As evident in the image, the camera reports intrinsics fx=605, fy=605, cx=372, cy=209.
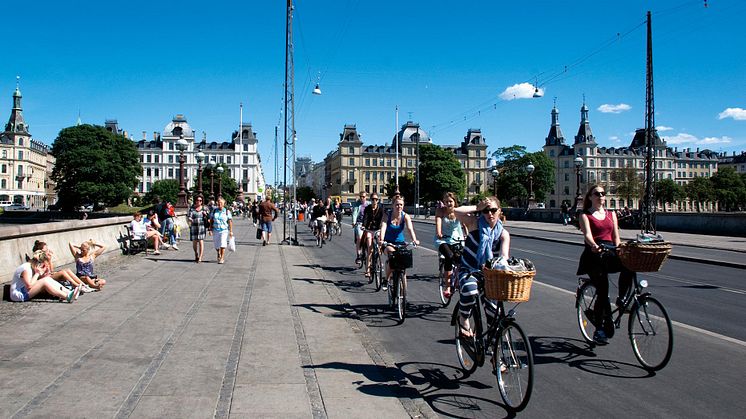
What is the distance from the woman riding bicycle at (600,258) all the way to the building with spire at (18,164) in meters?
129

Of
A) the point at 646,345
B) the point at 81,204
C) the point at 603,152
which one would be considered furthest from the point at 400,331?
the point at 603,152

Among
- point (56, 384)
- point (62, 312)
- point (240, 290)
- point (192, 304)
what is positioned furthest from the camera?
point (240, 290)

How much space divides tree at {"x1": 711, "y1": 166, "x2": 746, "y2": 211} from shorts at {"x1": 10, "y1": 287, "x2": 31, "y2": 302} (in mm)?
123297

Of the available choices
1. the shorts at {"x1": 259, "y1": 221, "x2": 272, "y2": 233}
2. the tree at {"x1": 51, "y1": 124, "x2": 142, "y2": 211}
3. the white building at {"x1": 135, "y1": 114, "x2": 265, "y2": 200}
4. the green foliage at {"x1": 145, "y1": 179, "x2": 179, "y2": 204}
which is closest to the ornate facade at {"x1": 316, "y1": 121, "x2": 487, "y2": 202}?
the white building at {"x1": 135, "y1": 114, "x2": 265, "y2": 200}

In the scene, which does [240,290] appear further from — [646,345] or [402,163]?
[402,163]

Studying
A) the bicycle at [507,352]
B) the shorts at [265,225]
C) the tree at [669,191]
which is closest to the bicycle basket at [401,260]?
the bicycle at [507,352]

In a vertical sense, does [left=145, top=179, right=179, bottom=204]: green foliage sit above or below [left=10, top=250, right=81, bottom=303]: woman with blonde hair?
above

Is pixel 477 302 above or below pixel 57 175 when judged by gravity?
below

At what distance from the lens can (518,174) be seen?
11194 cm

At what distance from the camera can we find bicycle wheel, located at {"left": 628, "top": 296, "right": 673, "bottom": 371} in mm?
5762

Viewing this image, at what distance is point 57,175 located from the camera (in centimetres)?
6894

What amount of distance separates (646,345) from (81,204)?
238ft

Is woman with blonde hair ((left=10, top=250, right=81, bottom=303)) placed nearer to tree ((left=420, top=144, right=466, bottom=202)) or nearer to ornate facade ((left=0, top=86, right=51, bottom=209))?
tree ((left=420, top=144, right=466, bottom=202))

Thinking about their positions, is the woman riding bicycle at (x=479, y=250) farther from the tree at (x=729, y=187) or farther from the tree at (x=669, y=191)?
the tree at (x=669, y=191)
